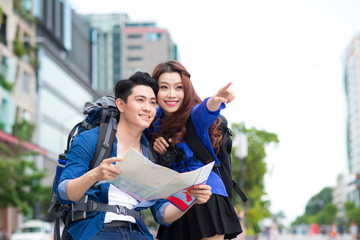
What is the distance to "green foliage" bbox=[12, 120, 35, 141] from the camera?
39.2 meters

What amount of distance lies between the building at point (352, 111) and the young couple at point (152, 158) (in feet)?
491

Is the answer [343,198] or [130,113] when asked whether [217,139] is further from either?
[343,198]

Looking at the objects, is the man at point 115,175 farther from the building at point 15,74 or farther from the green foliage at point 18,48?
the green foliage at point 18,48

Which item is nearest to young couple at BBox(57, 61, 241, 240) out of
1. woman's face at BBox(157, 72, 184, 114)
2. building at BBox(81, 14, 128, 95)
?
woman's face at BBox(157, 72, 184, 114)

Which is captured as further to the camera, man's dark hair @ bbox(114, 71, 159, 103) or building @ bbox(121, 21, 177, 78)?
building @ bbox(121, 21, 177, 78)

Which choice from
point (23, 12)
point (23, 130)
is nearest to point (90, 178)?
point (23, 130)

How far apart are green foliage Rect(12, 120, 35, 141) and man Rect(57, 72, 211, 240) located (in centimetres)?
3636

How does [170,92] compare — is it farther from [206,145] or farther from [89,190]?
[89,190]

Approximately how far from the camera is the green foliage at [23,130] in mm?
39250

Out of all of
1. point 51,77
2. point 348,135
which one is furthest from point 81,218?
point 348,135

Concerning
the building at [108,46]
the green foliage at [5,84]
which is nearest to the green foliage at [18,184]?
the green foliage at [5,84]

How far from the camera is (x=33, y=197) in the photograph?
113 feet

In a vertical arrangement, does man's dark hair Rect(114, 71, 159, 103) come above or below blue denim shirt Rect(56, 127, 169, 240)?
above

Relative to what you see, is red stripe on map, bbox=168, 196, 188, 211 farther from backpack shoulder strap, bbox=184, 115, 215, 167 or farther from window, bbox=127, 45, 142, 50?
window, bbox=127, 45, 142, 50
